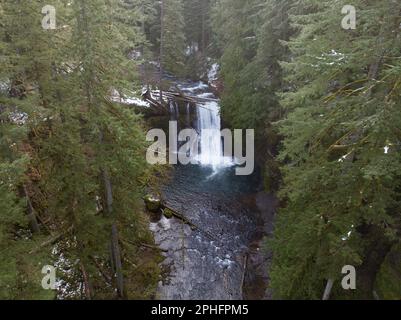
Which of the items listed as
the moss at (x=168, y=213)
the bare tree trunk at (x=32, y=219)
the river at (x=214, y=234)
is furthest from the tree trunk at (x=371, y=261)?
the bare tree trunk at (x=32, y=219)

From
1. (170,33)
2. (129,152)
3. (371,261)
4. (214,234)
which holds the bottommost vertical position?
(214,234)

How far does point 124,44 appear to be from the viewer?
35.5ft

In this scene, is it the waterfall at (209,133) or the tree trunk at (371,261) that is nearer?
the tree trunk at (371,261)

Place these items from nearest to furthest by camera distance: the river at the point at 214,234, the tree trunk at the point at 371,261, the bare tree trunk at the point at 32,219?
the tree trunk at the point at 371,261 → the bare tree trunk at the point at 32,219 → the river at the point at 214,234

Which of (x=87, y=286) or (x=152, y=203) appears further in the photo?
(x=152, y=203)

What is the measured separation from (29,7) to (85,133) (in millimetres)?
4719

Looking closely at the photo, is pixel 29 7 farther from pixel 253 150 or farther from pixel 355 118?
pixel 253 150

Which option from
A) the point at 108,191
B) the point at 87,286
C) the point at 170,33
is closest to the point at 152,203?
the point at 87,286

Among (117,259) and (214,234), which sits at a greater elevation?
(117,259)

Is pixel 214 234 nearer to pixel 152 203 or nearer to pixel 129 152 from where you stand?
pixel 152 203

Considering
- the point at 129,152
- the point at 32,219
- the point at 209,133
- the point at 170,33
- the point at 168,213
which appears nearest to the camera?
the point at 129,152

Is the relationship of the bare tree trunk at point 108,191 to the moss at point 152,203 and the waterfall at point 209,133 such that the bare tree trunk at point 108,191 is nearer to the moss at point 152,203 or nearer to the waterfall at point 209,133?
the moss at point 152,203

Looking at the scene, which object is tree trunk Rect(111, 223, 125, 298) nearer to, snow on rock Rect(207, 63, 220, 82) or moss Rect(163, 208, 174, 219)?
moss Rect(163, 208, 174, 219)
